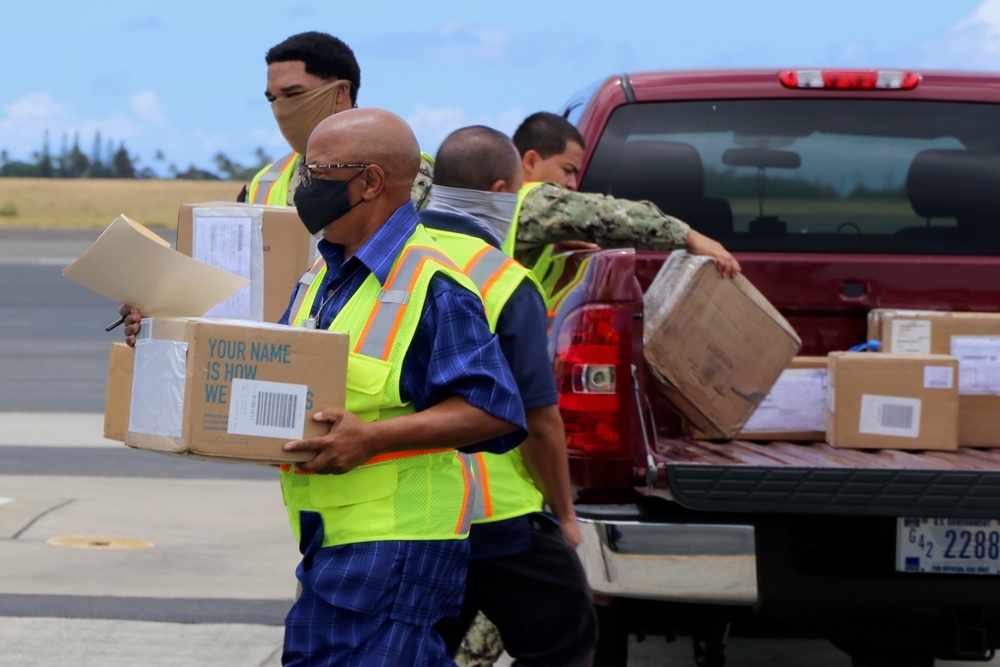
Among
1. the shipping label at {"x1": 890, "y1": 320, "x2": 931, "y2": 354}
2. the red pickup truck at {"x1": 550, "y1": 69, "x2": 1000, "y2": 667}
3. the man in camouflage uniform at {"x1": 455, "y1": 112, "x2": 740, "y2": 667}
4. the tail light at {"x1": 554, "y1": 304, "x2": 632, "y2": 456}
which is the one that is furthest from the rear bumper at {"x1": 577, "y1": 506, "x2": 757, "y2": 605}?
the shipping label at {"x1": 890, "y1": 320, "x2": 931, "y2": 354}

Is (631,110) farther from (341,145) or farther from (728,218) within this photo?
(341,145)

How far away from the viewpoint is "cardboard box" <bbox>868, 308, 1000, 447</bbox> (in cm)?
501

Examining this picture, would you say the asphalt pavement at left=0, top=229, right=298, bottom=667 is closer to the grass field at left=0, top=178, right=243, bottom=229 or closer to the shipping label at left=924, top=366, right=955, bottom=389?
the shipping label at left=924, top=366, right=955, bottom=389

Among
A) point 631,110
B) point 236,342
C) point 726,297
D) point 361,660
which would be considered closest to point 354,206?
point 236,342

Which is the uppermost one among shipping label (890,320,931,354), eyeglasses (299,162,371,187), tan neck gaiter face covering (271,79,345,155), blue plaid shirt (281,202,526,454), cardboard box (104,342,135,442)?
tan neck gaiter face covering (271,79,345,155)

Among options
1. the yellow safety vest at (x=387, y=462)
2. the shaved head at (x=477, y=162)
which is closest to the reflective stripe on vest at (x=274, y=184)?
the shaved head at (x=477, y=162)

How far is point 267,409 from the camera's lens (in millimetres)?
2916

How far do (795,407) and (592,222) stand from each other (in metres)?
1.13

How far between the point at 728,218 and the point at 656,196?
9.8 inches

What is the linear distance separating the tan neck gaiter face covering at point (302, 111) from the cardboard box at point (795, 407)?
1.69 m

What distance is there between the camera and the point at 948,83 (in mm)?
5227

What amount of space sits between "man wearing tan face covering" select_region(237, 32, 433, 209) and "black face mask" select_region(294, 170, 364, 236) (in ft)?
4.02

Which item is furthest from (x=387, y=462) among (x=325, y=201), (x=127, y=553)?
(x=127, y=553)

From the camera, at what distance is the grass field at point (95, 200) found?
71875 mm
